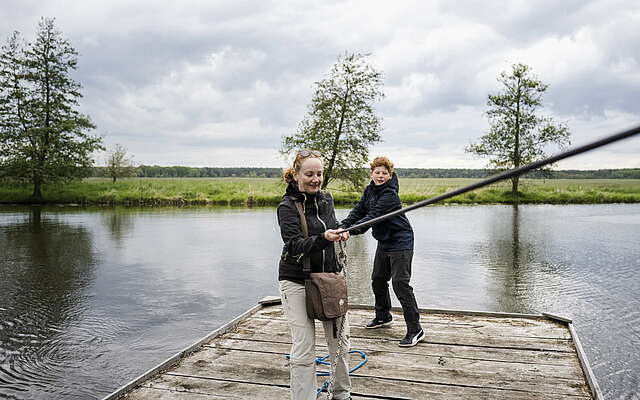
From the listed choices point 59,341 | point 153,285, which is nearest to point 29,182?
point 153,285

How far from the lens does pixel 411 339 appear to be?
5230 millimetres

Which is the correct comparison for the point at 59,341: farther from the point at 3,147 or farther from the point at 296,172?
the point at 3,147

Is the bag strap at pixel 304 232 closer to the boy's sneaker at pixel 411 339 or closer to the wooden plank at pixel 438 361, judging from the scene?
the wooden plank at pixel 438 361

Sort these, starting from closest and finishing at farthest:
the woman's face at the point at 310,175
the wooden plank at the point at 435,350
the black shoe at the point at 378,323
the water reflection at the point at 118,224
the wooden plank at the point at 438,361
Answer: the woman's face at the point at 310,175
the wooden plank at the point at 438,361
the wooden plank at the point at 435,350
the black shoe at the point at 378,323
the water reflection at the point at 118,224

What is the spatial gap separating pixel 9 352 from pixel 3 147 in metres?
34.0

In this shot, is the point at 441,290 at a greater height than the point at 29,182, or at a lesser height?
lesser

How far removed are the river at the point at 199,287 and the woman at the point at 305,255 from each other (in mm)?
2922

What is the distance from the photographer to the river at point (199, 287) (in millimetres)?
6325

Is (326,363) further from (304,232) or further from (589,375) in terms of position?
(589,375)

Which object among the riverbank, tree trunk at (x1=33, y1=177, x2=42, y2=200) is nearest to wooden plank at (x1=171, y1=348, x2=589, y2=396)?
the riverbank

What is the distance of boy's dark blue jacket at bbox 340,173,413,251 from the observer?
5316 millimetres

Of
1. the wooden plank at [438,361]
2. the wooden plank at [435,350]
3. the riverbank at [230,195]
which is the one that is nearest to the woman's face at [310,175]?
the wooden plank at [438,361]

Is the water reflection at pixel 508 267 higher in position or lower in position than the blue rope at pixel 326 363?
lower

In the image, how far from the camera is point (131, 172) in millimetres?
46125
